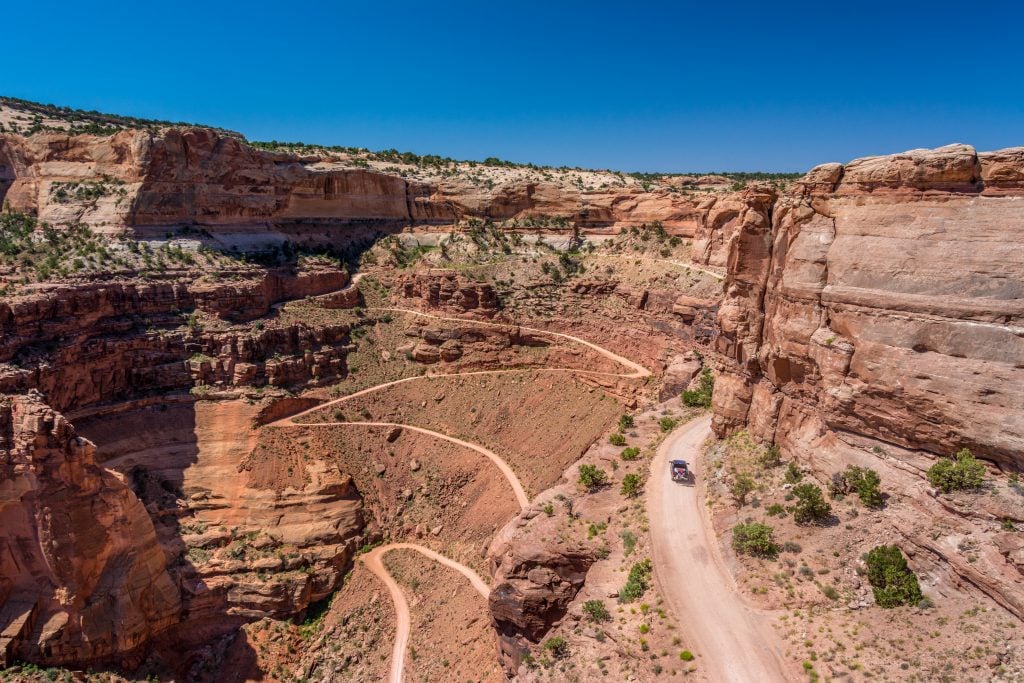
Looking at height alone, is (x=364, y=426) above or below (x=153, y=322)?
below

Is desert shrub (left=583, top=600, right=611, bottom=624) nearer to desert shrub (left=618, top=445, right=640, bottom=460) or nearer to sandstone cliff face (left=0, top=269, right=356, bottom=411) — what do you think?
desert shrub (left=618, top=445, right=640, bottom=460)

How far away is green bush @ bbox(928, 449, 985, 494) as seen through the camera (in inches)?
647

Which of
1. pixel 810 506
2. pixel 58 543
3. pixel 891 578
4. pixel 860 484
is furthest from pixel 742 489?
pixel 58 543

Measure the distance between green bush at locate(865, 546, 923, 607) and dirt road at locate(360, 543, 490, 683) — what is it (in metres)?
19.3

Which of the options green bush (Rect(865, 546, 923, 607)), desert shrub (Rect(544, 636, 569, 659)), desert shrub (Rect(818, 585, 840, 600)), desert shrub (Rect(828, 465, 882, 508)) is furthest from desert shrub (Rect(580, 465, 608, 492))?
green bush (Rect(865, 546, 923, 607))

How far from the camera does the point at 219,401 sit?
4484cm

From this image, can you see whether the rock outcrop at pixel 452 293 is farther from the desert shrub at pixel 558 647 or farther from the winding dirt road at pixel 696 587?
the desert shrub at pixel 558 647

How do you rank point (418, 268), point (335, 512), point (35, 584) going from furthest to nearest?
point (418, 268) → point (335, 512) → point (35, 584)

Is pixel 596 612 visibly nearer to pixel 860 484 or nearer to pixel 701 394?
pixel 860 484

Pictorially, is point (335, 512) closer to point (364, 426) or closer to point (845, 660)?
point (364, 426)

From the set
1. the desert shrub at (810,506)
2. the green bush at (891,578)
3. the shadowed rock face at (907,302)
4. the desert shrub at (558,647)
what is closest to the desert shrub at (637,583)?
the desert shrub at (558,647)

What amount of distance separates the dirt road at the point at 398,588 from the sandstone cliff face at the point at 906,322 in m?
19.5

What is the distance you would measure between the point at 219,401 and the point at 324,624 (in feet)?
65.6

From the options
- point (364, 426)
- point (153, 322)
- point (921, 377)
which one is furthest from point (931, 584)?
point (153, 322)
